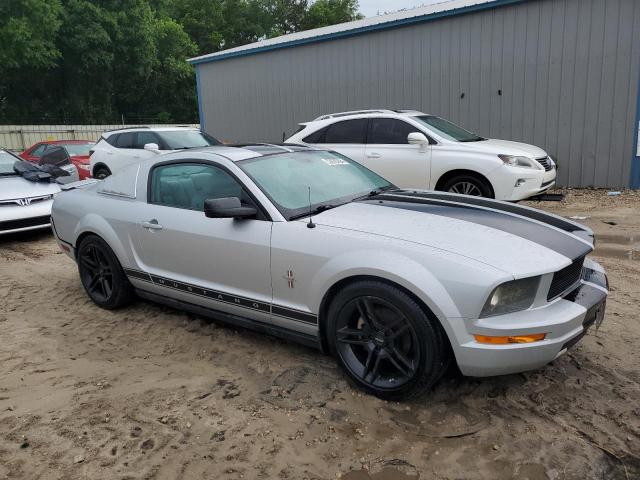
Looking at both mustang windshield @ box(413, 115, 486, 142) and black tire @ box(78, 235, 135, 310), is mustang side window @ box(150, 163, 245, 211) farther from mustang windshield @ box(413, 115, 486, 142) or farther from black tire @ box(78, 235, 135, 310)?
mustang windshield @ box(413, 115, 486, 142)

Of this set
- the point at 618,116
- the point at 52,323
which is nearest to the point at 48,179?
the point at 52,323

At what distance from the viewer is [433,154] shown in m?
8.02

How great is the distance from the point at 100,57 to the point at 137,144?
1035 inches

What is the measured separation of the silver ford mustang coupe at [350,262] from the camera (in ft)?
9.14

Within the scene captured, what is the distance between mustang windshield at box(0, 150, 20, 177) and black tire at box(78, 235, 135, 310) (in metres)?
4.37

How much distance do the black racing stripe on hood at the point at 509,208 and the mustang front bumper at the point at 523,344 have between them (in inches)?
31.4

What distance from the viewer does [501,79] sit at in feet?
38.1

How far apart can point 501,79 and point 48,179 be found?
30.0 ft

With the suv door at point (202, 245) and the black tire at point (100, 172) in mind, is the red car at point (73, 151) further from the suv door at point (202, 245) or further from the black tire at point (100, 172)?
the suv door at point (202, 245)

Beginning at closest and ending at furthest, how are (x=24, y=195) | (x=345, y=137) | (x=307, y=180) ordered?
(x=307, y=180) → (x=24, y=195) → (x=345, y=137)

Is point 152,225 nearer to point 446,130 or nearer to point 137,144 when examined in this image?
point 446,130

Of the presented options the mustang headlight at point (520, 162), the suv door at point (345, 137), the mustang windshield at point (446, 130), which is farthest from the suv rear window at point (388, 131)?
the mustang headlight at point (520, 162)

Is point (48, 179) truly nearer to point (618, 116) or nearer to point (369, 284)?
point (369, 284)

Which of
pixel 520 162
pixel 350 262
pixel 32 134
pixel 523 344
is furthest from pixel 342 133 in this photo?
pixel 32 134
